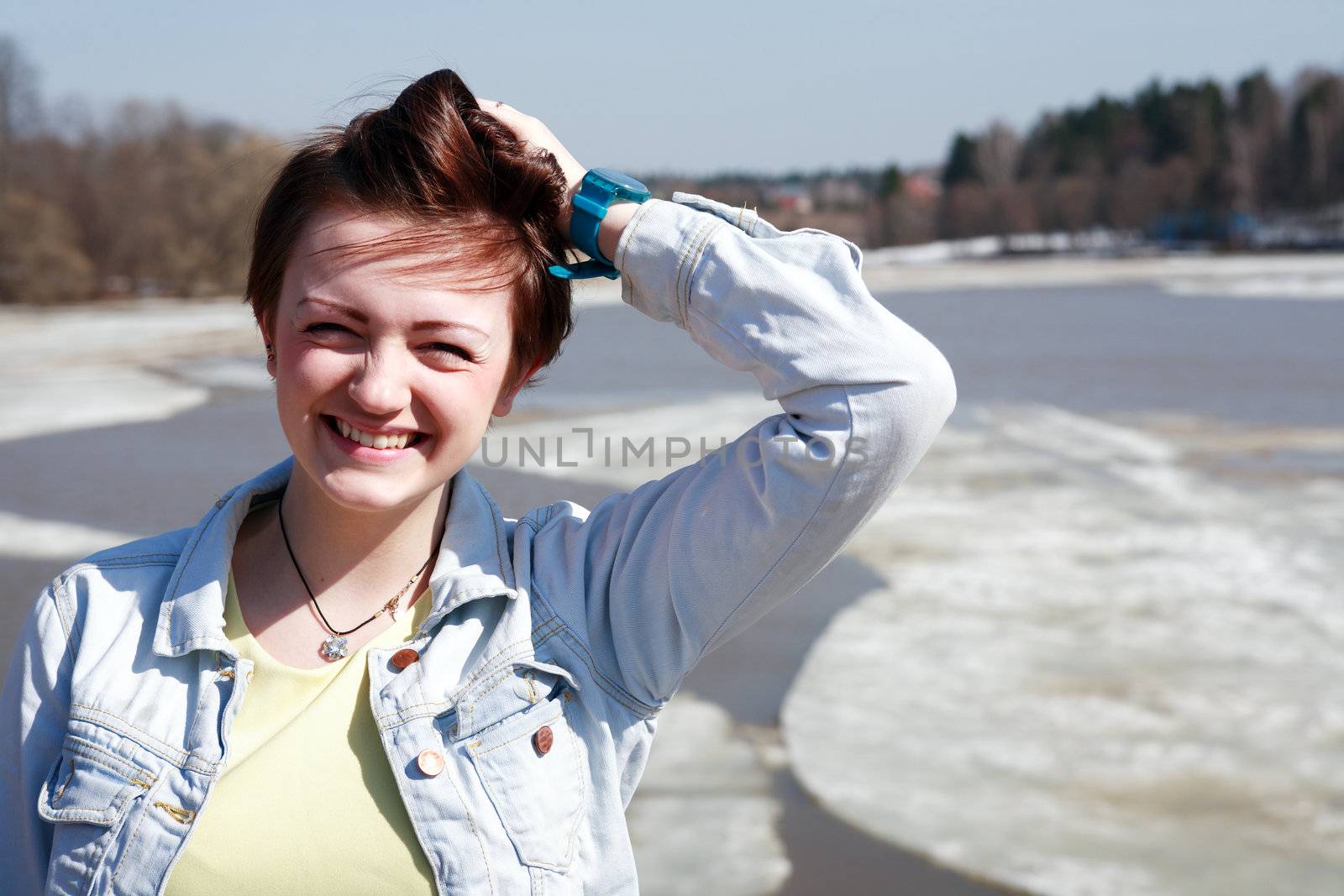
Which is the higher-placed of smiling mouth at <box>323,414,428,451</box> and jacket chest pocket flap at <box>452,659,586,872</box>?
smiling mouth at <box>323,414,428,451</box>

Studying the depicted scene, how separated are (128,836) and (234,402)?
946 centimetres

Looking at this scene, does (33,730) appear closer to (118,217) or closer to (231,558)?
(231,558)

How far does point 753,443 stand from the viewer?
1.46 meters

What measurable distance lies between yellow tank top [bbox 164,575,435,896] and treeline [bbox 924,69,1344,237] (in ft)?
187

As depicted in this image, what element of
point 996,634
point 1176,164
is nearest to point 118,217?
point 996,634

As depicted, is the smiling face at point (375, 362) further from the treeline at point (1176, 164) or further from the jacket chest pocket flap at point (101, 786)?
the treeline at point (1176, 164)

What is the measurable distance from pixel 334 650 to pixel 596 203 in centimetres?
64

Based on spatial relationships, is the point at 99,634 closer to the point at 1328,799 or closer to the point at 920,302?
the point at 1328,799

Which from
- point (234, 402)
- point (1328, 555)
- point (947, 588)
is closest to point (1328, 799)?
point (947, 588)

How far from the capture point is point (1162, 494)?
272 inches

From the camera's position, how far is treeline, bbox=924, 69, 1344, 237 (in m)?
52.1

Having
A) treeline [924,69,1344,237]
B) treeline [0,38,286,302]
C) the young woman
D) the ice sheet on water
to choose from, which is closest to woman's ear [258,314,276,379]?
the young woman

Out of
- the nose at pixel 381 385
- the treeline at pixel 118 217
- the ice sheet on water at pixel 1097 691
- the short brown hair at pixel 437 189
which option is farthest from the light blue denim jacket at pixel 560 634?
the treeline at pixel 118 217

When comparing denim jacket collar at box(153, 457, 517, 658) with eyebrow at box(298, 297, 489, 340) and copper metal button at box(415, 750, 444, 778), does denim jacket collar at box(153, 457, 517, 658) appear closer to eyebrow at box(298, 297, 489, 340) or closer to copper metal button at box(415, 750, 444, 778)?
copper metal button at box(415, 750, 444, 778)
